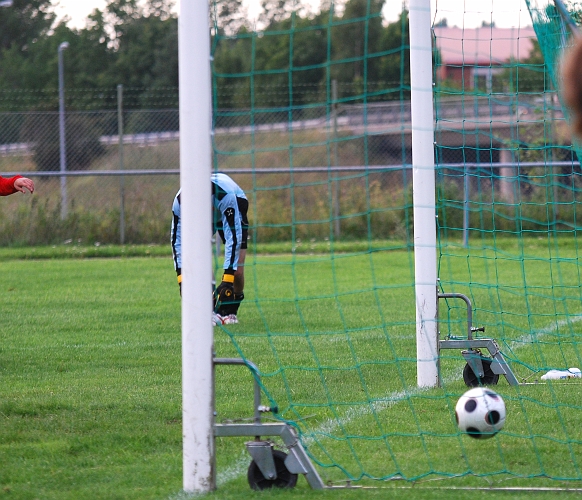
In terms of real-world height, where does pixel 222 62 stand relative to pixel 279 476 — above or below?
above

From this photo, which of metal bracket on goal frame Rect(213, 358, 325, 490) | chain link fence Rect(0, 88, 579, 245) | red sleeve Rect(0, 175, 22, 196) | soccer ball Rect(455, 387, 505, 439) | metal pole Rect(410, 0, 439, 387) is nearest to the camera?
metal bracket on goal frame Rect(213, 358, 325, 490)

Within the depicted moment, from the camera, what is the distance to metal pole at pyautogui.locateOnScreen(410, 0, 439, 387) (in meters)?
5.25

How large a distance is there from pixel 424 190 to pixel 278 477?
2.40 metres

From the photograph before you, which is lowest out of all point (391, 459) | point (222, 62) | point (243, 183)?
point (391, 459)

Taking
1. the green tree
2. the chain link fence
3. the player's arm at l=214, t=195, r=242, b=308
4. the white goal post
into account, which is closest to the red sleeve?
the player's arm at l=214, t=195, r=242, b=308

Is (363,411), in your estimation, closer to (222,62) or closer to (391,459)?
(391,459)

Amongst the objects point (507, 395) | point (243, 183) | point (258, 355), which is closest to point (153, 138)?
point (243, 183)

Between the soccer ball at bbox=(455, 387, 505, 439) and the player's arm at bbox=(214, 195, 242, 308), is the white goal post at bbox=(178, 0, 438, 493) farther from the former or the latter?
the player's arm at bbox=(214, 195, 242, 308)

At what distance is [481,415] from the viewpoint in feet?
13.3

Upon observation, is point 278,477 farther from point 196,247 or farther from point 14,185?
point 14,185

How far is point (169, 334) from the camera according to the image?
777 centimetres

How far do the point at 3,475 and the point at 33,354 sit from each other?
310cm

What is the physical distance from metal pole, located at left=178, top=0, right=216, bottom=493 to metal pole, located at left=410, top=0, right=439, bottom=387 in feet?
6.52

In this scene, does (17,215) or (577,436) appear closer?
(577,436)
